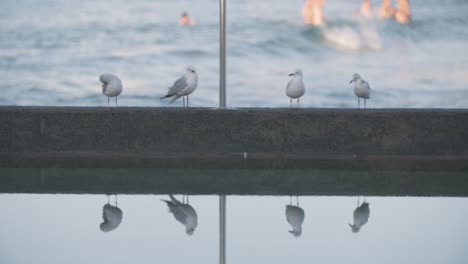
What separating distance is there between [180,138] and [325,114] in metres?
1.11

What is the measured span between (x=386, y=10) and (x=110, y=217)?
41.6 ft

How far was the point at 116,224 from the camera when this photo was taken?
20.4 ft

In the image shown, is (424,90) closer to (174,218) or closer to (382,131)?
(382,131)

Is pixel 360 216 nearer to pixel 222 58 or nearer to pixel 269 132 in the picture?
pixel 269 132

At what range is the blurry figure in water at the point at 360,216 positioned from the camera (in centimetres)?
628

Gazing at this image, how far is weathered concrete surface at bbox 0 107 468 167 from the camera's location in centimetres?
806

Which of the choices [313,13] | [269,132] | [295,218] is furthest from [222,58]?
[313,13]

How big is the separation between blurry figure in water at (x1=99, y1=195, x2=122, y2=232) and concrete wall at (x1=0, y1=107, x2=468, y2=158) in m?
1.30

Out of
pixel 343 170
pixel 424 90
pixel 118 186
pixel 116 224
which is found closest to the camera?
pixel 116 224

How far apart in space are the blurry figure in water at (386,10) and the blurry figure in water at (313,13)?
104cm

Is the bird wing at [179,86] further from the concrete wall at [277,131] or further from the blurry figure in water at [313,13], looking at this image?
the blurry figure in water at [313,13]

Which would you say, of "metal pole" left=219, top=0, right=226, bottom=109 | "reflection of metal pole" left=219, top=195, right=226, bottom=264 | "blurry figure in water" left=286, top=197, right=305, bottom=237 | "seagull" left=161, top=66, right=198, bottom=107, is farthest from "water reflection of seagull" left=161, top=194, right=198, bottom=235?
"seagull" left=161, top=66, right=198, bottom=107

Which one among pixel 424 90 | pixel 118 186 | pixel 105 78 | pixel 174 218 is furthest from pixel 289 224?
pixel 424 90

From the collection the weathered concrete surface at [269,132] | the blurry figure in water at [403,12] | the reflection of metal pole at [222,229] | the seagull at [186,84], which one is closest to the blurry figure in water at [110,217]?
the reflection of metal pole at [222,229]
